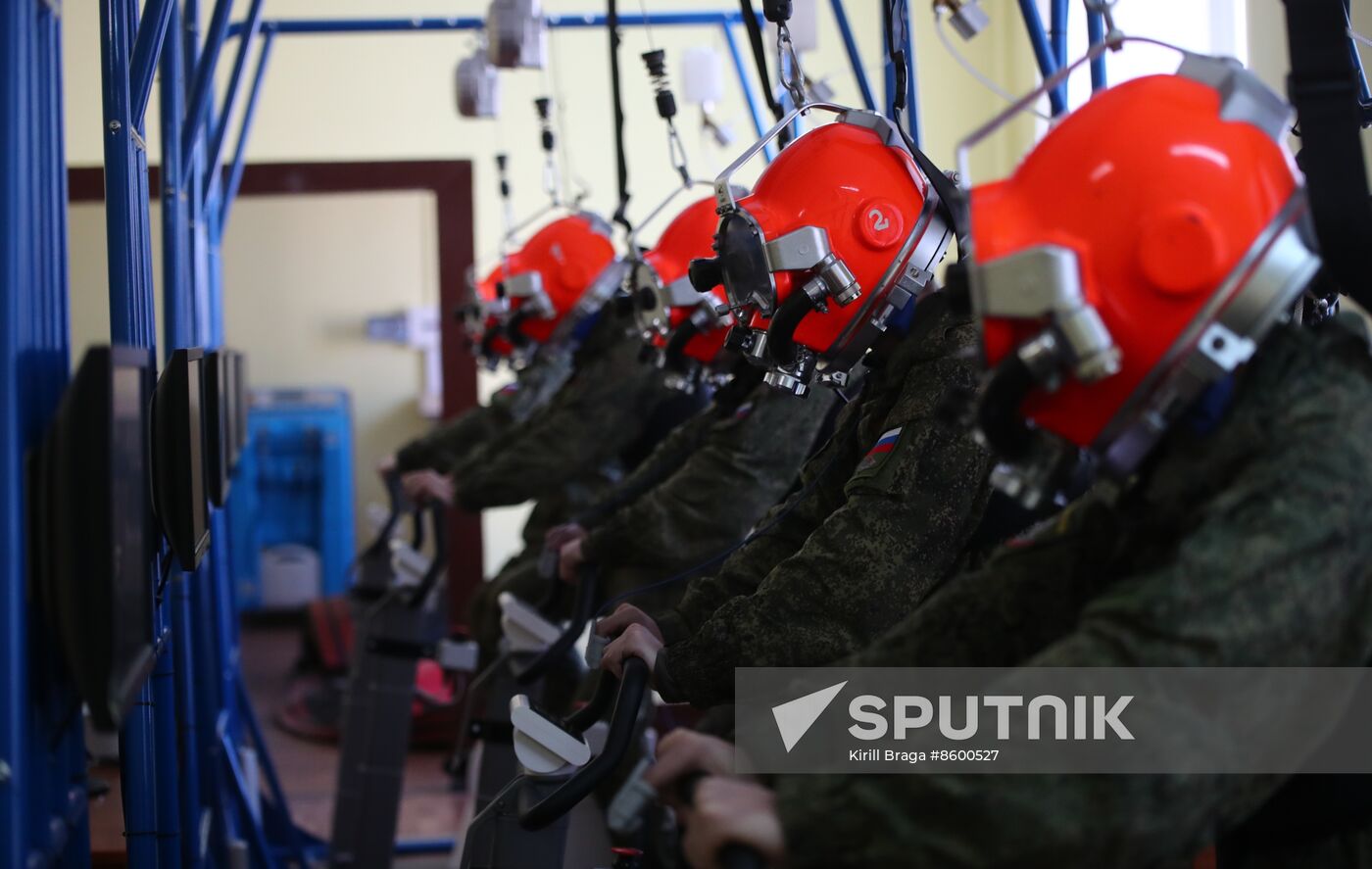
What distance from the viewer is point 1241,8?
3961mm

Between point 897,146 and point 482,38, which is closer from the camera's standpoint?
point 897,146

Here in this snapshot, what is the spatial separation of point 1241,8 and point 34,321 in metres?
3.61

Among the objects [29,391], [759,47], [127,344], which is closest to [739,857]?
[29,391]

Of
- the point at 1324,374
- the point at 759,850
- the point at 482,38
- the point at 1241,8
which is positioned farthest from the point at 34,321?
the point at 482,38

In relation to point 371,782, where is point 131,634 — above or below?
above

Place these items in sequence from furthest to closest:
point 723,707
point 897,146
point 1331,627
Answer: point 897,146 < point 723,707 < point 1331,627

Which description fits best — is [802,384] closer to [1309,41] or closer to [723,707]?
[723,707]

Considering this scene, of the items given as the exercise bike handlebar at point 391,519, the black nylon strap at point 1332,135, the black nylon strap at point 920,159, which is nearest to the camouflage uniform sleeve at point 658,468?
the exercise bike handlebar at point 391,519

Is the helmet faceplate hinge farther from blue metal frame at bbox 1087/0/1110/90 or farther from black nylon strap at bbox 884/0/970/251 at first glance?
blue metal frame at bbox 1087/0/1110/90

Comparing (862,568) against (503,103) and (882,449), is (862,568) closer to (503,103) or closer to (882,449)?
(882,449)

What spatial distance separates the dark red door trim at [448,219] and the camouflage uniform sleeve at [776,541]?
15.8ft

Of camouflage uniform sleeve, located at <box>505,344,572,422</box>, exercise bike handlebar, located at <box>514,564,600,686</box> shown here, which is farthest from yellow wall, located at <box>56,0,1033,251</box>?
exercise bike handlebar, located at <box>514,564,600,686</box>

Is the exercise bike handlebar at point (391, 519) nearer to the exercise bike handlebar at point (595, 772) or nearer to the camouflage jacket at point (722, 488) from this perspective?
the camouflage jacket at point (722, 488)

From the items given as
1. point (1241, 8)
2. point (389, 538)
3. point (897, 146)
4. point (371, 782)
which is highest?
point (1241, 8)
